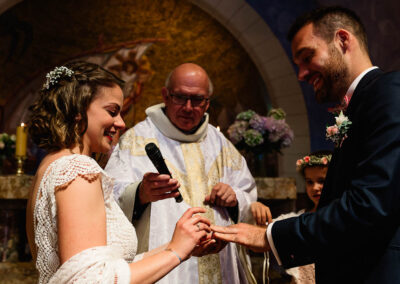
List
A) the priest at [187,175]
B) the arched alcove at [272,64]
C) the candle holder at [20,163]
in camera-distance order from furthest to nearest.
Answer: the arched alcove at [272,64] → the candle holder at [20,163] → the priest at [187,175]

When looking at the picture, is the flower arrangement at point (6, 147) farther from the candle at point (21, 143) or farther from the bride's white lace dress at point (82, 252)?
the bride's white lace dress at point (82, 252)

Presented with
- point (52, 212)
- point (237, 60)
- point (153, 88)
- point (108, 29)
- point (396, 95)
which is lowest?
point (52, 212)

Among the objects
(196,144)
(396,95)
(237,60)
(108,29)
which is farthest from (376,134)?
(108,29)

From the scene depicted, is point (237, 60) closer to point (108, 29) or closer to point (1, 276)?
point (108, 29)

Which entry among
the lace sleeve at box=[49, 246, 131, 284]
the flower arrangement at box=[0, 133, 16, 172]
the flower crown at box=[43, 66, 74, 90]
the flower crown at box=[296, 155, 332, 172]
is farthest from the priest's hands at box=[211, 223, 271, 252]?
the flower arrangement at box=[0, 133, 16, 172]

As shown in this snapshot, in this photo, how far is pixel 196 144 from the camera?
2945 mm

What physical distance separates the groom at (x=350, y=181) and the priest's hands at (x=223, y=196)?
647mm

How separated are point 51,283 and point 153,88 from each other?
231 inches

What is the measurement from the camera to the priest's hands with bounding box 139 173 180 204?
6.57 ft

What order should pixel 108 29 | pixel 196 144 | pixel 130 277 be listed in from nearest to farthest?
pixel 130 277
pixel 196 144
pixel 108 29

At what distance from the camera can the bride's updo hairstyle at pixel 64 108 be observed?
157 cm

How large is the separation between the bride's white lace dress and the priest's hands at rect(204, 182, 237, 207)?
1.00 m

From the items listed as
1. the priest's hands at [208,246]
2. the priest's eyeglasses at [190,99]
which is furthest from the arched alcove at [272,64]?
the priest's hands at [208,246]

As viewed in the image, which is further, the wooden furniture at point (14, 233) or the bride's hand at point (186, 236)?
the wooden furniture at point (14, 233)
